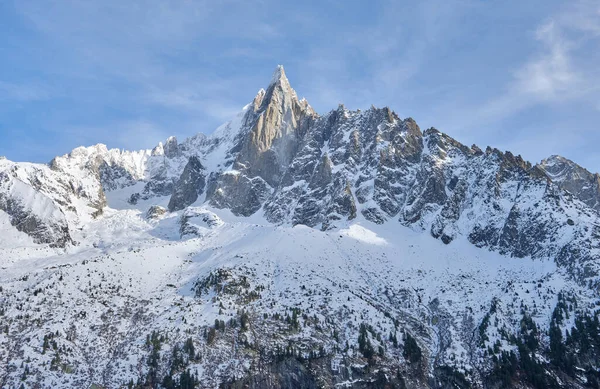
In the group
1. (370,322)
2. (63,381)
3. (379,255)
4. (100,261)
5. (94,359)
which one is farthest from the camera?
(379,255)

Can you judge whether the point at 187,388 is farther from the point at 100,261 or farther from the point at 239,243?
the point at 239,243

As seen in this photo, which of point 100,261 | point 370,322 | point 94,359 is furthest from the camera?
point 100,261

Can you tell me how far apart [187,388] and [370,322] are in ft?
155

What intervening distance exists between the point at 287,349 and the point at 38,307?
57.3 metres

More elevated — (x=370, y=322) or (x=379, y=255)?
(x=379, y=255)

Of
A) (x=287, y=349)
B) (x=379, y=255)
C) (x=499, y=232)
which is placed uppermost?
(x=499, y=232)

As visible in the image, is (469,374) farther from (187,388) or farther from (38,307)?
(38,307)

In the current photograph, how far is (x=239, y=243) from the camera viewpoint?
188 m

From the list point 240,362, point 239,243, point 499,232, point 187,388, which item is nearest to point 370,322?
point 240,362

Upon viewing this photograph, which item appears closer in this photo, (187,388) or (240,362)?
(187,388)

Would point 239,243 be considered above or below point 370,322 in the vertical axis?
above

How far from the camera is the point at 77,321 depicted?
13262 centimetres

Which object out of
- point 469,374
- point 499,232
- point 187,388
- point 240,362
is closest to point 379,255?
point 499,232

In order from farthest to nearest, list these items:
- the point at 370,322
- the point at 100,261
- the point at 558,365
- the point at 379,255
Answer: the point at 379,255 → the point at 100,261 → the point at 370,322 → the point at 558,365
